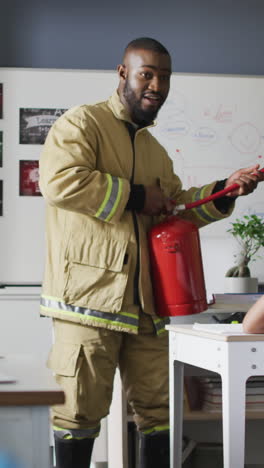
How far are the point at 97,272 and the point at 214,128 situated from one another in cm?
193

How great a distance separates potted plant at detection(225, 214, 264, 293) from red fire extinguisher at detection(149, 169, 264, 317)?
136 centimetres

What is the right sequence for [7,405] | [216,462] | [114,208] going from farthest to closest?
[216,462], [114,208], [7,405]

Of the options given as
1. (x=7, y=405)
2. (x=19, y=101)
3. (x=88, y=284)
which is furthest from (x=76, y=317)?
(x=19, y=101)

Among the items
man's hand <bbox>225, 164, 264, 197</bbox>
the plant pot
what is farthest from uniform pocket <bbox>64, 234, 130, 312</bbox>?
the plant pot

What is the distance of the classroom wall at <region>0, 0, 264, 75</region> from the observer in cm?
383

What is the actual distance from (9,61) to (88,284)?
2061mm

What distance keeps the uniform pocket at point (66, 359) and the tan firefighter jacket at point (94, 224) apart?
8 centimetres

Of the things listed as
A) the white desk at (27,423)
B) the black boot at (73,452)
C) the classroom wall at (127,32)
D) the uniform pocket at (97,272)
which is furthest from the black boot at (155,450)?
the classroom wall at (127,32)

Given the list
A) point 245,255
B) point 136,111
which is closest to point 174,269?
point 136,111

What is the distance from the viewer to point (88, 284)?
210 cm

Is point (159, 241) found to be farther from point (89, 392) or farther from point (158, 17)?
point (158, 17)

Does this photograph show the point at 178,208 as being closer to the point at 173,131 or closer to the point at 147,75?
the point at 147,75

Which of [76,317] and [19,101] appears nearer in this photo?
[76,317]

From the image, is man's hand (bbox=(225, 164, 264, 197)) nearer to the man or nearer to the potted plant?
the man
